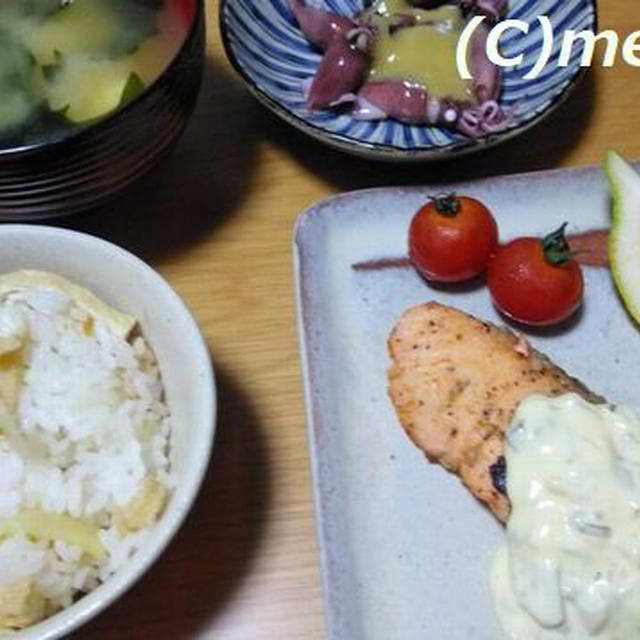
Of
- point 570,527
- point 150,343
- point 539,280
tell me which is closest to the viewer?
point 570,527

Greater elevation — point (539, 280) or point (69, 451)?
point (539, 280)

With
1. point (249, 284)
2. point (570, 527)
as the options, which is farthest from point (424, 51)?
point (570, 527)

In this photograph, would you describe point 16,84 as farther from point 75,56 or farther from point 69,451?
point 69,451

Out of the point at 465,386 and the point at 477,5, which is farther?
the point at 477,5

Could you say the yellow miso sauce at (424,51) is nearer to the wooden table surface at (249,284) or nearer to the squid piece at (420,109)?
the squid piece at (420,109)

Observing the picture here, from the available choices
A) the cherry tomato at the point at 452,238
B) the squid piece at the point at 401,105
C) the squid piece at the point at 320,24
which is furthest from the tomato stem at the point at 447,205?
the squid piece at the point at 320,24

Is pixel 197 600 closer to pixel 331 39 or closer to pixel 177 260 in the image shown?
pixel 177 260

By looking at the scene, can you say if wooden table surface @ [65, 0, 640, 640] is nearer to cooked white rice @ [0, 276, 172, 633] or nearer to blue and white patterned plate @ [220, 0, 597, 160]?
blue and white patterned plate @ [220, 0, 597, 160]
